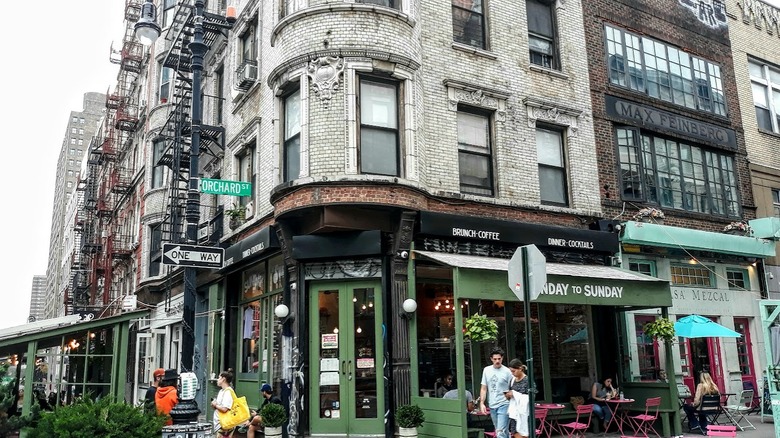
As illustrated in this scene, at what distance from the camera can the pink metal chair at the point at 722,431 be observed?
43.0 feet

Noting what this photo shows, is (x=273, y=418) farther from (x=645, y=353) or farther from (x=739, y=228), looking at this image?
(x=739, y=228)

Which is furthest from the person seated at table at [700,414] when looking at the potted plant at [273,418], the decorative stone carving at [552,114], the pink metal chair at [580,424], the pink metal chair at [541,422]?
the potted plant at [273,418]

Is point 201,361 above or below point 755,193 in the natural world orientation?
below

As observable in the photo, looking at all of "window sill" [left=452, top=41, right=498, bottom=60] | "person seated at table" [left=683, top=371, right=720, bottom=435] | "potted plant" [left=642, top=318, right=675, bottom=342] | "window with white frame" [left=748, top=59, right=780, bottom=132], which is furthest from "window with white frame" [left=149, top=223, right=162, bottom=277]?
"window with white frame" [left=748, top=59, right=780, bottom=132]

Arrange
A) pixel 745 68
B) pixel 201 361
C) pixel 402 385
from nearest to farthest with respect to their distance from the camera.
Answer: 1. pixel 402 385
2. pixel 201 361
3. pixel 745 68

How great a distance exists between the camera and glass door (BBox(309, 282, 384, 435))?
13086 millimetres

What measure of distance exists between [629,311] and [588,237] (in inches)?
90.1

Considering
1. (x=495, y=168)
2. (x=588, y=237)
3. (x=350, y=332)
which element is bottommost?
(x=350, y=332)

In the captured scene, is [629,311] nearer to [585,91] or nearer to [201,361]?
[585,91]

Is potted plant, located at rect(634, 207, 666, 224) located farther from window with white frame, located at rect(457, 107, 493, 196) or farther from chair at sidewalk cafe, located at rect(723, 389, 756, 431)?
chair at sidewalk cafe, located at rect(723, 389, 756, 431)

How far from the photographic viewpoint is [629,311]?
662 inches

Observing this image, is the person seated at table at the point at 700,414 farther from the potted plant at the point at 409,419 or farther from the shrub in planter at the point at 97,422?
the shrub in planter at the point at 97,422

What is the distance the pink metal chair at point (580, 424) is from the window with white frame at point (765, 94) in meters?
A: 13.4

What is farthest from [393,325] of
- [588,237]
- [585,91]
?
[585,91]
